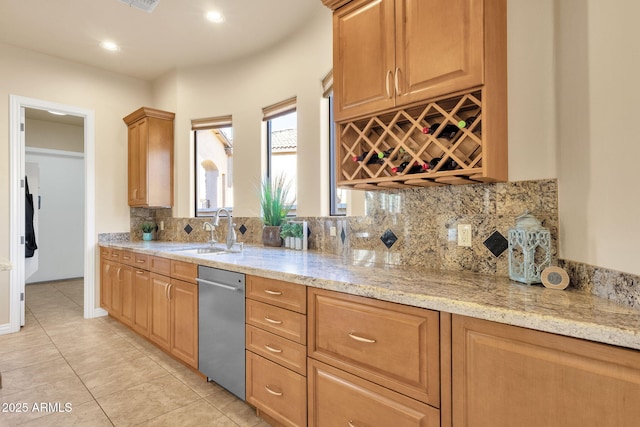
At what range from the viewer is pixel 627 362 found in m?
0.81

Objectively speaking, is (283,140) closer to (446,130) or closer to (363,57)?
(363,57)

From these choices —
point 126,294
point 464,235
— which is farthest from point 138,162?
point 464,235

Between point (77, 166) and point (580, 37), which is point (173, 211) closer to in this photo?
point (77, 166)

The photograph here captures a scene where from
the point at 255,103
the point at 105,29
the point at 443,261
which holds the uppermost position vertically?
the point at 105,29

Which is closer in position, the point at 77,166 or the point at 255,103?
the point at 255,103

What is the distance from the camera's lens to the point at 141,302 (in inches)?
118

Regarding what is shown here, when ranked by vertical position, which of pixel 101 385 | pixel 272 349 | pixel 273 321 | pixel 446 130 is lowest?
pixel 101 385

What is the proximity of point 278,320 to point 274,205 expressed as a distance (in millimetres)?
1445

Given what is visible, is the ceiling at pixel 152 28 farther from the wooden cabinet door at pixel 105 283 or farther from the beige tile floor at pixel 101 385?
the beige tile floor at pixel 101 385

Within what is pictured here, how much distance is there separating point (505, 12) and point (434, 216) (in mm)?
984

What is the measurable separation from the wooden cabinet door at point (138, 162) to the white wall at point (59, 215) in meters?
2.58

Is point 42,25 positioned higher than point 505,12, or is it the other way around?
point 42,25

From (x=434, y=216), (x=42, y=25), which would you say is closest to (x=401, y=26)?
(x=434, y=216)

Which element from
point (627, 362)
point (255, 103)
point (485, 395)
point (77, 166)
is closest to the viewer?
point (627, 362)
